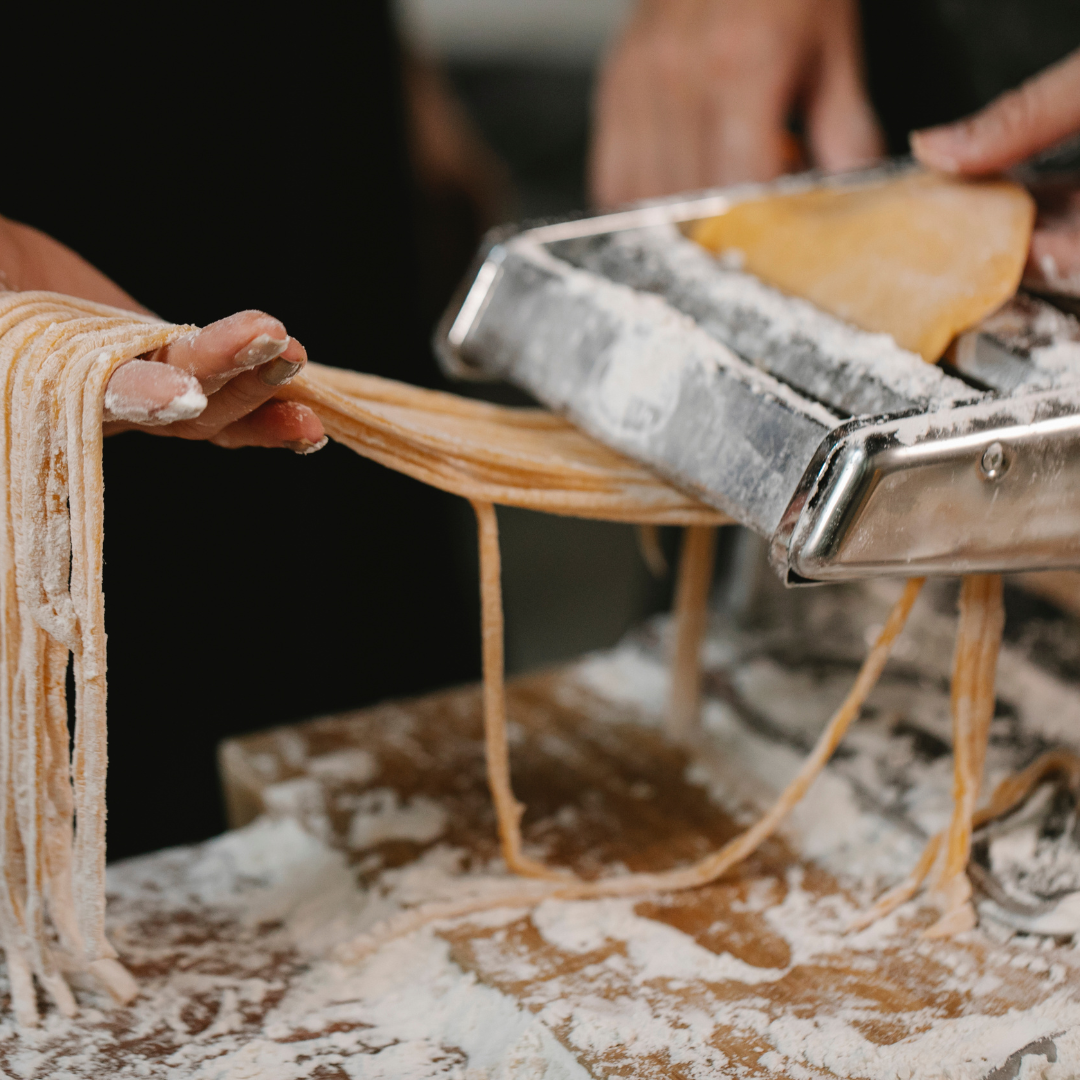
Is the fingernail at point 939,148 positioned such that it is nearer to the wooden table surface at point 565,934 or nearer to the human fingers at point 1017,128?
the human fingers at point 1017,128

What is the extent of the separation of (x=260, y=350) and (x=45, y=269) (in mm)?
304

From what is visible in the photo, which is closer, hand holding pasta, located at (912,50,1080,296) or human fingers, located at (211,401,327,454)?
human fingers, located at (211,401,327,454)

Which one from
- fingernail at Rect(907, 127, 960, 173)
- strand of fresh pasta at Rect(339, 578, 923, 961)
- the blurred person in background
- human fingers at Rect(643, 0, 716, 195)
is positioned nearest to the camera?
strand of fresh pasta at Rect(339, 578, 923, 961)

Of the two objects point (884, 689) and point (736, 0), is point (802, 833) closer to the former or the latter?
point (884, 689)

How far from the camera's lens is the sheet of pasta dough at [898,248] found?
788 millimetres

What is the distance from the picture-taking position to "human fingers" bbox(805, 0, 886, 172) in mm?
1333

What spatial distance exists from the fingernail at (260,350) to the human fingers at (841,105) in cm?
97

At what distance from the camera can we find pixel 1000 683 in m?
1.12

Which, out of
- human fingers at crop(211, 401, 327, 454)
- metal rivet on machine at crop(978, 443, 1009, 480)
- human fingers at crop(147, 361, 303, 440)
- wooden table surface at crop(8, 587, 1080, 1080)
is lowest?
wooden table surface at crop(8, 587, 1080, 1080)

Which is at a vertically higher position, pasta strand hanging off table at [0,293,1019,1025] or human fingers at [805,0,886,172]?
human fingers at [805,0,886,172]

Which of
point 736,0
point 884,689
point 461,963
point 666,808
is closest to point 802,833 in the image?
point 666,808

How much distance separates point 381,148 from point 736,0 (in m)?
0.53

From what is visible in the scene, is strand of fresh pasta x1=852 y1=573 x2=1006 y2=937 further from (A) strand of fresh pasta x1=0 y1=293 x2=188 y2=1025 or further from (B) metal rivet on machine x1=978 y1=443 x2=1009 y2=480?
(A) strand of fresh pasta x1=0 y1=293 x2=188 y2=1025

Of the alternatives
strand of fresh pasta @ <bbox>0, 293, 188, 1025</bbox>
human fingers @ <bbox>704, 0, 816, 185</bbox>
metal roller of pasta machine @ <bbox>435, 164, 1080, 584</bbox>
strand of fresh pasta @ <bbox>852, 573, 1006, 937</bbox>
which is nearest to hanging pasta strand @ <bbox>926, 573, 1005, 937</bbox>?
strand of fresh pasta @ <bbox>852, 573, 1006, 937</bbox>
